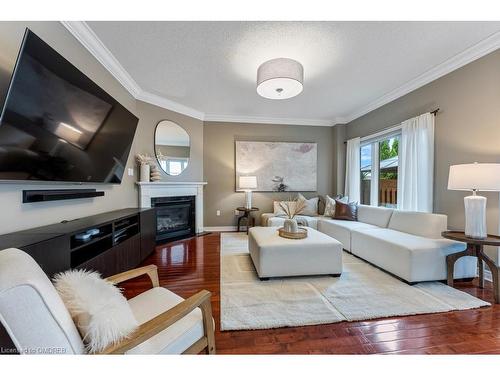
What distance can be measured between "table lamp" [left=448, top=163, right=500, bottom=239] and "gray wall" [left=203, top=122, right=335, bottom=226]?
306cm

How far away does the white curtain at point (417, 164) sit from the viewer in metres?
2.94

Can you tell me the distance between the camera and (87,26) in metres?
2.06

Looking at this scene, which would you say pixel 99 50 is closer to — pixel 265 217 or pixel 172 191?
pixel 172 191

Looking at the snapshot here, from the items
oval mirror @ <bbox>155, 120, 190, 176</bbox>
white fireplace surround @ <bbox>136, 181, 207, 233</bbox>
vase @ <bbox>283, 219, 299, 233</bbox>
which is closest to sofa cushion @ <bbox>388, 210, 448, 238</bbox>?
vase @ <bbox>283, 219, 299, 233</bbox>

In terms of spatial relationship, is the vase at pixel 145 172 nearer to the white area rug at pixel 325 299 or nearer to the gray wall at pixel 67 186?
the gray wall at pixel 67 186

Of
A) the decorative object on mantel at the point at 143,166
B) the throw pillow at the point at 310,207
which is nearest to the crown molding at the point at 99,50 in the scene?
the decorative object on mantel at the point at 143,166

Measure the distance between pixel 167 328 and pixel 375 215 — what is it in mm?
3496

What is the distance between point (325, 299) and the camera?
6.35 feet

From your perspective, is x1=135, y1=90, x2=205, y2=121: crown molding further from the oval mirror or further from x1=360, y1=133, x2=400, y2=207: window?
x1=360, y1=133, x2=400, y2=207: window

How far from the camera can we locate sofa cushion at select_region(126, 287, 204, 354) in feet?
3.08

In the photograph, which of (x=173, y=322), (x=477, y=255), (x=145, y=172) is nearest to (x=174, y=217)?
(x=145, y=172)
